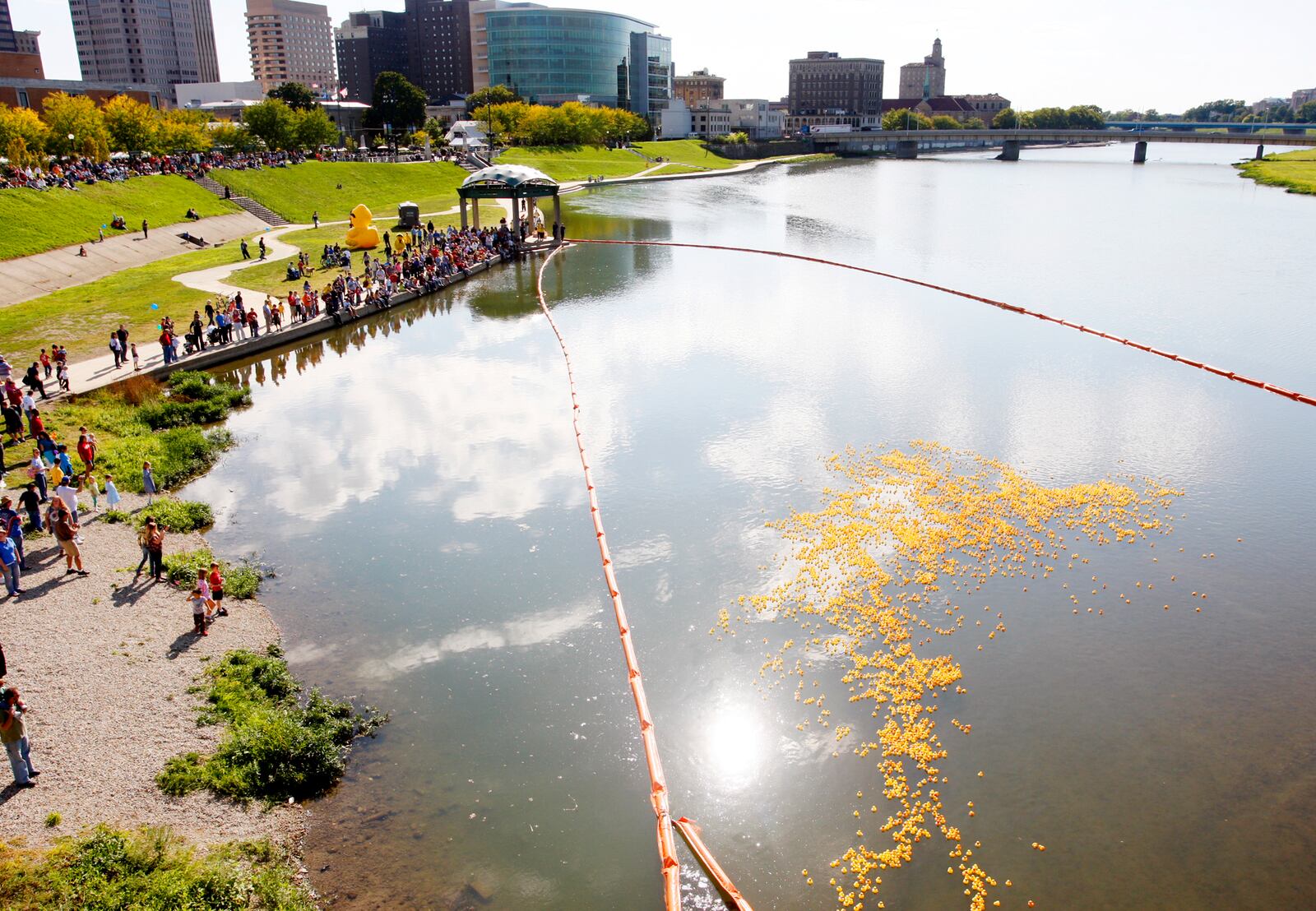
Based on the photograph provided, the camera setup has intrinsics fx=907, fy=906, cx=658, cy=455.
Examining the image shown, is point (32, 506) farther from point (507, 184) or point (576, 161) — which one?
point (576, 161)

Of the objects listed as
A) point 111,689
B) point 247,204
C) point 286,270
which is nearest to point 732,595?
point 111,689

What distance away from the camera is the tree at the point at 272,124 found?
8906 centimetres

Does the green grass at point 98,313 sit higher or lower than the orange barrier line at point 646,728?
higher

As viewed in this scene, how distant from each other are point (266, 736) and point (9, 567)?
7634 millimetres

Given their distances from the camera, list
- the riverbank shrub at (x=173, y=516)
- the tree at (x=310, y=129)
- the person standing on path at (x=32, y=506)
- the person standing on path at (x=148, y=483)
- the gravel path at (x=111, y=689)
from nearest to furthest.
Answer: the gravel path at (x=111, y=689)
the person standing on path at (x=32, y=506)
the riverbank shrub at (x=173, y=516)
the person standing on path at (x=148, y=483)
the tree at (x=310, y=129)

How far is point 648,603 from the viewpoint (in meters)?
18.9

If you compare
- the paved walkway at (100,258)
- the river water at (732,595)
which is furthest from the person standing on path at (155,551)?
the paved walkway at (100,258)

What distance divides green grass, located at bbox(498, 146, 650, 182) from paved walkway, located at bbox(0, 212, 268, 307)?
6354 cm

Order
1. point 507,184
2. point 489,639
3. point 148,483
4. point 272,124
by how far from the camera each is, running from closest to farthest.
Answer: point 489,639 < point 148,483 < point 507,184 < point 272,124

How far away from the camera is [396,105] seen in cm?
15175

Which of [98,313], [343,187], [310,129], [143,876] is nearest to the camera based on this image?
[143,876]

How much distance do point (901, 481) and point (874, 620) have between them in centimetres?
717

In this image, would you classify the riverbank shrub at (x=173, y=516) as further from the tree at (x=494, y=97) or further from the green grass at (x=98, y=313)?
the tree at (x=494, y=97)

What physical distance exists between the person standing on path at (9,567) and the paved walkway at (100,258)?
95.7 feet
